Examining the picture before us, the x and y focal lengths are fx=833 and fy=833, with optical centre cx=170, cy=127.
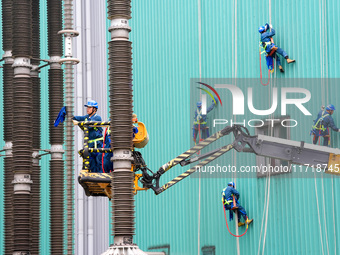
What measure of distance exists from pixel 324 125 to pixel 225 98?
5.77 meters

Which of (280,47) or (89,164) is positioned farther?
(280,47)

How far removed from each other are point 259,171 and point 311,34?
5.31 metres

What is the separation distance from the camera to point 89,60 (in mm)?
40719

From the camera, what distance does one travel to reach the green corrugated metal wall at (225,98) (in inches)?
1038

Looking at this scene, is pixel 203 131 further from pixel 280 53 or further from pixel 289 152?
pixel 289 152

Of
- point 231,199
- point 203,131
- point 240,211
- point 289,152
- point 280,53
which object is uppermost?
point 280,53

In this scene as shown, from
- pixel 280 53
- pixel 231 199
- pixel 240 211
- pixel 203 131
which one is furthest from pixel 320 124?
pixel 203 131

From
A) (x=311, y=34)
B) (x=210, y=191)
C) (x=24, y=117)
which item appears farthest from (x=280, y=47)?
(x=24, y=117)

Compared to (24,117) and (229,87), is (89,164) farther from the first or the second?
(229,87)

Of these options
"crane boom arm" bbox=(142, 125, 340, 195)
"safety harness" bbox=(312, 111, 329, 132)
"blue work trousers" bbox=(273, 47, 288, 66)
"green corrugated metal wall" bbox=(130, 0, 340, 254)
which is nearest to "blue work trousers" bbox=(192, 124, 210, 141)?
"green corrugated metal wall" bbox=(130, 0, 340, 254)

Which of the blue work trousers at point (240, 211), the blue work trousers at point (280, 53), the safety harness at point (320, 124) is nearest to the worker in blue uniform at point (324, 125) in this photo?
the safety harness at point (320, 124)

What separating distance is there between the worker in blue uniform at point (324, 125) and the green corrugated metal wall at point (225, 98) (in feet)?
1.01

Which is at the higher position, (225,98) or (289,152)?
(225,98)

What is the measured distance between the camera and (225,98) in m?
30.9
